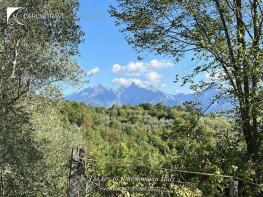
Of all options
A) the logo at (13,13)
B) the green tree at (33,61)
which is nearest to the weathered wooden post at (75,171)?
the green tree at (33,61)

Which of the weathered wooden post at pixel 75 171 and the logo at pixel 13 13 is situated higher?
the logo at pixel 13 13

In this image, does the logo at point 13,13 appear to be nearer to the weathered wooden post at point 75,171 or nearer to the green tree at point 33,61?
the green tree at point 33,61

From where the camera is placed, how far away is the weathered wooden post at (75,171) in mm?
12984

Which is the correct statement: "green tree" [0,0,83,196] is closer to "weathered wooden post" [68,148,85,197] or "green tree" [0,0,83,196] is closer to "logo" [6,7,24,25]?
"logo" [6,7,24,25]

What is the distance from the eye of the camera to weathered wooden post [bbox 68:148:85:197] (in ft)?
42.6

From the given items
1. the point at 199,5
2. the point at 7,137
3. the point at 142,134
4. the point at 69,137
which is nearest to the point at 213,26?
the point at 199,5

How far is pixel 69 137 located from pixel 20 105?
7.90 m

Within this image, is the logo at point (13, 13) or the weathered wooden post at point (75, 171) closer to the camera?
the weathered wooden post at point (75, 171)

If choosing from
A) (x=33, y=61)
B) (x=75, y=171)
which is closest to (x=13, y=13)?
(x=33, y=61)

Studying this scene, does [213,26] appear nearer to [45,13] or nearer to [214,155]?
[214,155]

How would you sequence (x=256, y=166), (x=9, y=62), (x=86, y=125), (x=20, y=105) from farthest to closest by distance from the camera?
(x=86, y=125) < (x=20, y=105) < (x=9, y=62) < (x=256, y=166)

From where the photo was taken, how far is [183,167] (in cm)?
1791

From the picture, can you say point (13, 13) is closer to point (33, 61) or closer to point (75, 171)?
point (33, 61)

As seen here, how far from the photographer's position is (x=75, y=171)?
42.8ft
